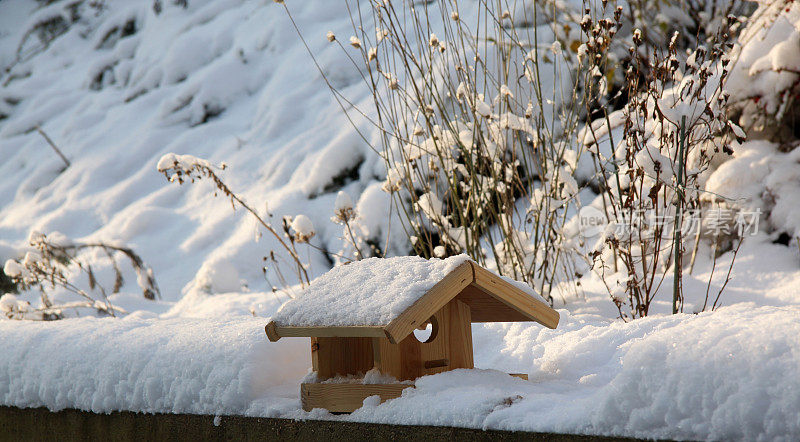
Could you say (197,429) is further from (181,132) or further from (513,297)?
(181,132)

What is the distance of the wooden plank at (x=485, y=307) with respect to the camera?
1.25m

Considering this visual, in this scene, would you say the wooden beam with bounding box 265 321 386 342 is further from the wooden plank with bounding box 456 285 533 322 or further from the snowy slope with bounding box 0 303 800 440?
the wooden plank with bounding box 456 285 533 322

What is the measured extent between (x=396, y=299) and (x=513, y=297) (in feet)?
0.70

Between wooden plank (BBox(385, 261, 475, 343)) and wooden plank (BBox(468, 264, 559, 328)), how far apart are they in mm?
20

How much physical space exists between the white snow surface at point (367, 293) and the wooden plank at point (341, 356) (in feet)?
0.28

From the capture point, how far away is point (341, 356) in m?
1.28

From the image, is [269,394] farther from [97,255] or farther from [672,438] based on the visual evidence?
[97,255]

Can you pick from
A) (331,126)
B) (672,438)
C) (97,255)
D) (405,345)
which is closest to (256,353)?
Result: (405,345)

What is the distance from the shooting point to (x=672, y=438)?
876 millimetres

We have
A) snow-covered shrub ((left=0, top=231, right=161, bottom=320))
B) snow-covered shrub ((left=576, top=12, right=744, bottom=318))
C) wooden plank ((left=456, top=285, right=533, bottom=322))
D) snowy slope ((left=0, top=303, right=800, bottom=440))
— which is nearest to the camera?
snowy slope ((left=0, top=303, right=800, bottom=440))

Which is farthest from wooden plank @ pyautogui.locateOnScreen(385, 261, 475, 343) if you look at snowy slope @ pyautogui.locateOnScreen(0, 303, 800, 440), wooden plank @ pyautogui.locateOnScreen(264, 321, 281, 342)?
wooden plank @ pyautogui.locateOnScreen(264, 321, 281, 342)

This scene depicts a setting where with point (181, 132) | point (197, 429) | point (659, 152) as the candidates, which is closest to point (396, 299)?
point (197, 429)

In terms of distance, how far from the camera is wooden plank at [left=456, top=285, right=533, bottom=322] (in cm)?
Answer: 125

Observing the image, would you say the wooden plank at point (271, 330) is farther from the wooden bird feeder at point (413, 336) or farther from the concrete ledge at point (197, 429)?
the concrete ledge at point (197, 429)
